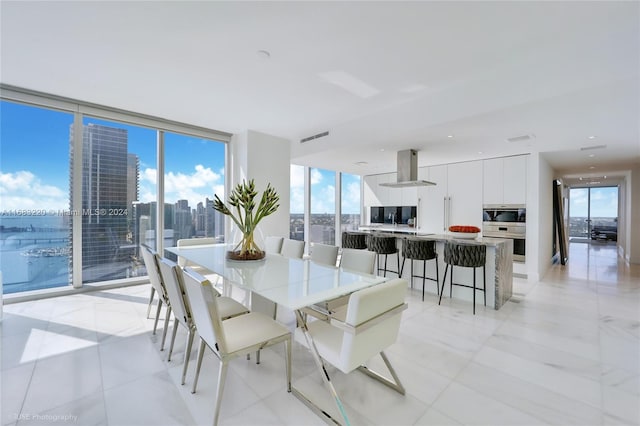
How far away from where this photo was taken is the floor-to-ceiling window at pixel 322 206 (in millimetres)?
7093

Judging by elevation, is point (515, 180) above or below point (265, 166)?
below

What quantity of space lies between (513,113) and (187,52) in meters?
3.31

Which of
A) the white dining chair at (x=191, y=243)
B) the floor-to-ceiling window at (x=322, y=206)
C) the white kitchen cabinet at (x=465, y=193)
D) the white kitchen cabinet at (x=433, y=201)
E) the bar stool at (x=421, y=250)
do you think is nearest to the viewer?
the white dining chair at (x=191, y=243)

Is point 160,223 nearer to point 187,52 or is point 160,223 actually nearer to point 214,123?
point 214,123

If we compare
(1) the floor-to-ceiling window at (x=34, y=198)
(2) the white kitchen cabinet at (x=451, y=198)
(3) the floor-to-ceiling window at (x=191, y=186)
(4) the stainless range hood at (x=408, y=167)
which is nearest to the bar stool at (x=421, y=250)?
(4) the stainless range hood at (x=408, y=167)

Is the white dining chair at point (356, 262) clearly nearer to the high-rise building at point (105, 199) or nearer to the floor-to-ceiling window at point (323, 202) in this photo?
the high-rise building at point (105, 199)

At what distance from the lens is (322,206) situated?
7.32m

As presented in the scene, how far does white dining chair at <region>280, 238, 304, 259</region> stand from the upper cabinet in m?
4.03

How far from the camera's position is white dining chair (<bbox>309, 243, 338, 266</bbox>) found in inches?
120

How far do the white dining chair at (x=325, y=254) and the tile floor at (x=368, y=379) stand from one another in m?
0.94

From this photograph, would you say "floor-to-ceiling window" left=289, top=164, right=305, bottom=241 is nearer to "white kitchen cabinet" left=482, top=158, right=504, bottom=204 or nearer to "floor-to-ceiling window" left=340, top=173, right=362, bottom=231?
"floor-to-ceiling window" left=340, top=173, right=362, bottom=231

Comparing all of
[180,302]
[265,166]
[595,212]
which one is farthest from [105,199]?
[595,212]

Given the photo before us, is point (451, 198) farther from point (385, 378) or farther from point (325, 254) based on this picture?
point (385, 378)

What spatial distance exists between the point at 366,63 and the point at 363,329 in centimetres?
243
